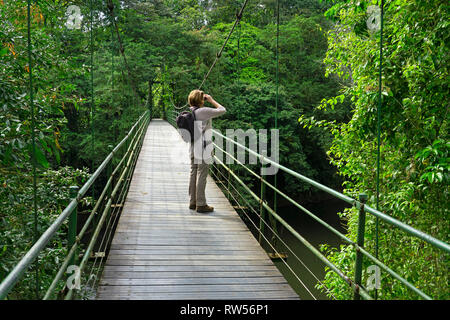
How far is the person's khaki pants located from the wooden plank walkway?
0.17m

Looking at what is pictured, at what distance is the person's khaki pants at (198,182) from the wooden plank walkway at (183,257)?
0.17 m

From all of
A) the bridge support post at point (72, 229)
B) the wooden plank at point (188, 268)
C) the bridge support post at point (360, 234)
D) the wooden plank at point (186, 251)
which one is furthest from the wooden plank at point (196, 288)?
the bridge support post at point (360, 234)

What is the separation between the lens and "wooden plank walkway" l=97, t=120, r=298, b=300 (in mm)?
2543

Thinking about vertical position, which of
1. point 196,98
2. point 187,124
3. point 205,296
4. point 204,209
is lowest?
point 205,296

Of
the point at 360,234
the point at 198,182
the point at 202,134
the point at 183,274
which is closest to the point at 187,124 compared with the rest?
the point at 202,134

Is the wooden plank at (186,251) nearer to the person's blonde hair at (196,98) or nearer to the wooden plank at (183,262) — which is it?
the wooden plank at (183,262)

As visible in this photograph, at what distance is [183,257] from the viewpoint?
312 cm

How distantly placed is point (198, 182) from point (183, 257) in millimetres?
1257

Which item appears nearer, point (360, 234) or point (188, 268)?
point (360, 234)

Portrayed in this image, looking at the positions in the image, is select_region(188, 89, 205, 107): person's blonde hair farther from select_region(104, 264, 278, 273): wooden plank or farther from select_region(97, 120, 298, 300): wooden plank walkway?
select_region(104, 264, 278, 273): wooden plank

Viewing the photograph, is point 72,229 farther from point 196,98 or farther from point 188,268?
point 196,98

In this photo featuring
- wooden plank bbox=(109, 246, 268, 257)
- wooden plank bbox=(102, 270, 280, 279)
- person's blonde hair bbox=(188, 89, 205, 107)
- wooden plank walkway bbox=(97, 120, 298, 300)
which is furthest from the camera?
person's blonde hair bbox=(188, 89, 205, 107)

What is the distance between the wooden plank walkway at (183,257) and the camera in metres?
2.54

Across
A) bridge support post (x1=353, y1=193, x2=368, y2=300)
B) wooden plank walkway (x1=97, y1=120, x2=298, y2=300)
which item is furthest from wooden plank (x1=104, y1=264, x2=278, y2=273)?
bridge support post (x1=353, y1=193, x2=368, y2=300)
